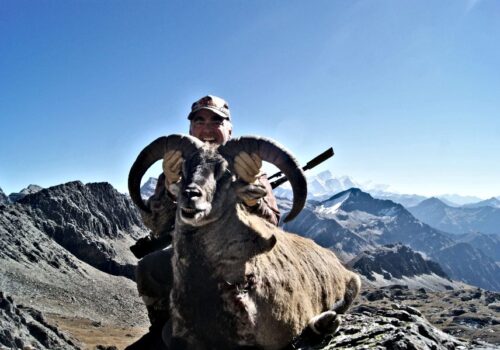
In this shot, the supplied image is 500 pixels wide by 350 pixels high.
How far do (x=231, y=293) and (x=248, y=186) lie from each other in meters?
2.04

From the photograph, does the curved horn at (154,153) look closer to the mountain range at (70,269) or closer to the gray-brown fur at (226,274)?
the gray-brown fur at (226,274)

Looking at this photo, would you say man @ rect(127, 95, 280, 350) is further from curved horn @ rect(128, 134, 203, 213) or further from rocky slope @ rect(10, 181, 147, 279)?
rocky slope @ rect(10, 181, 147, 279)

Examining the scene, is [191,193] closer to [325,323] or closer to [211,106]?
[325,323]

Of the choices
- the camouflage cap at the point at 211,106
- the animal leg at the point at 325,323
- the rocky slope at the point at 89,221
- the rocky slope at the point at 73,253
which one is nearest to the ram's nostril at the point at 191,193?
the animal leg at the point at 325,323

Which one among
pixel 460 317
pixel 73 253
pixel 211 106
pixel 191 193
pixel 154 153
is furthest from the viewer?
pixel 460 317

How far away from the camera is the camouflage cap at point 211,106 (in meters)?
11.7

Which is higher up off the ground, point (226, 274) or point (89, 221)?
point (89, 221)

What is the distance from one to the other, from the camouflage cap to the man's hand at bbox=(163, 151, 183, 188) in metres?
2.86

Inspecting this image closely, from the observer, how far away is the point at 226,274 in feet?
25.2

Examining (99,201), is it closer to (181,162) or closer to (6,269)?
(6,269)

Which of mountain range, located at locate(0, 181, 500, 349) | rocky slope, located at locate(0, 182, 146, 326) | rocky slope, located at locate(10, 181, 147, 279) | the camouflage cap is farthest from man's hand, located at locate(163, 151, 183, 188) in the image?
rocky slope, located at locate(10, 181, 147, 279)

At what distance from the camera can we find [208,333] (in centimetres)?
742

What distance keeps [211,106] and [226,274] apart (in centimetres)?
530

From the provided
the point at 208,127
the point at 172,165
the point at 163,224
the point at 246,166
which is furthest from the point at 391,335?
the point at 208,127
